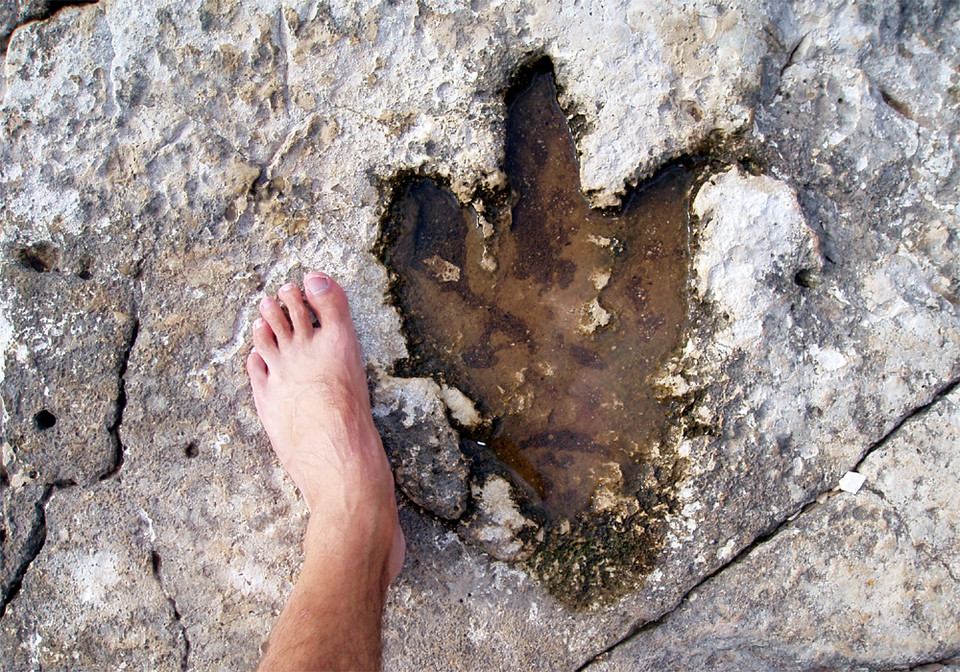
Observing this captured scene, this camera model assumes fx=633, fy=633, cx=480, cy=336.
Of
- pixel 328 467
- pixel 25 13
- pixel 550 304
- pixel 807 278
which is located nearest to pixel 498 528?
pixel 328 467

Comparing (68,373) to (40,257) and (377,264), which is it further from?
(377,264)

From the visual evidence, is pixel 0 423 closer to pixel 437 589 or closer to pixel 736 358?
pixel 437 589

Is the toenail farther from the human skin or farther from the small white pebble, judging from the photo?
the small white pebble

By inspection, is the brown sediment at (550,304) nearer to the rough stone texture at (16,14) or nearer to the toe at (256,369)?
the toe at (256,369)

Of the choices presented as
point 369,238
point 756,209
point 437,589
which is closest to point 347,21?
point 369,238

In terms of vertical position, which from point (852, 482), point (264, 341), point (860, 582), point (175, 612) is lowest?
point (175, 612)

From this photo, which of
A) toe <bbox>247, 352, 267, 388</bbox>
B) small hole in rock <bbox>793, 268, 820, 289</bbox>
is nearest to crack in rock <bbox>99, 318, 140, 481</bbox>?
toe <bbox>247, 352, 267, 388</bbox>
